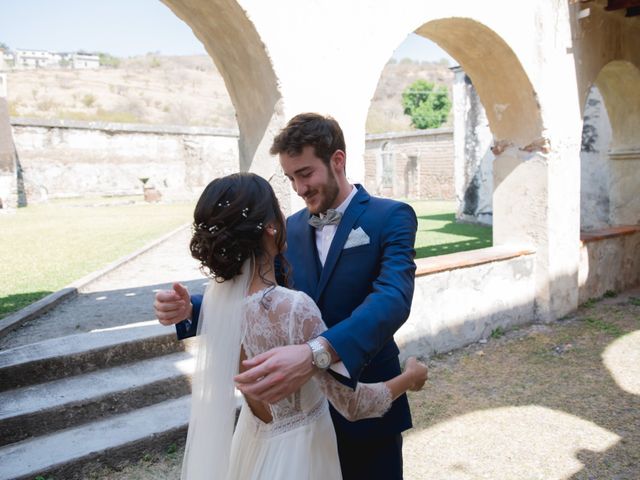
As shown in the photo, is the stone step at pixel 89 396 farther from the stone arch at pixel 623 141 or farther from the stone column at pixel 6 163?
the stone column at pixel 6 163

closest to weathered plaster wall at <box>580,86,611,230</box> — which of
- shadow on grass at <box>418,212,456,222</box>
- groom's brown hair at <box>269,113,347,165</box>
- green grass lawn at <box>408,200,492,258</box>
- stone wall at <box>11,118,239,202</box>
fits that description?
green grass lawn at <box>408,200,492,258</box>

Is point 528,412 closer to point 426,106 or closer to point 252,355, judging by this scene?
point 252,355

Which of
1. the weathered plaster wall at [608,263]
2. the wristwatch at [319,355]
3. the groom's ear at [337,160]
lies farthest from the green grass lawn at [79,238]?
the wristwatch at [319,355]

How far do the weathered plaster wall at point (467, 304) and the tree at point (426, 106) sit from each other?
39.6m

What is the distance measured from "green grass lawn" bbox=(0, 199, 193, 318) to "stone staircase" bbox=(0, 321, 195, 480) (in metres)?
2.58

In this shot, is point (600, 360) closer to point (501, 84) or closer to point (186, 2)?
point (501, 84)

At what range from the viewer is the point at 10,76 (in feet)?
168

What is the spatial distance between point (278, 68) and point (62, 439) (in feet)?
9.01

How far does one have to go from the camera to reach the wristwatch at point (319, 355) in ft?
4.22

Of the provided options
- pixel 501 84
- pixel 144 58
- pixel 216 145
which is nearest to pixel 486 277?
pixel 501 84

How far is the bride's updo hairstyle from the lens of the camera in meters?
1.44

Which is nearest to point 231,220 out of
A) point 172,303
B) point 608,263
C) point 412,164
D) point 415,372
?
point 172,303

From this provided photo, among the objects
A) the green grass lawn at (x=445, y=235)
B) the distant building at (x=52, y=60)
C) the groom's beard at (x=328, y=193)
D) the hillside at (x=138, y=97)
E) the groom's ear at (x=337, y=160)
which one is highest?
the distant building at (x=52, y=60)

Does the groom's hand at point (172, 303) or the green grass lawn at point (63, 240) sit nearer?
the groom's hand at point (172, 303)
